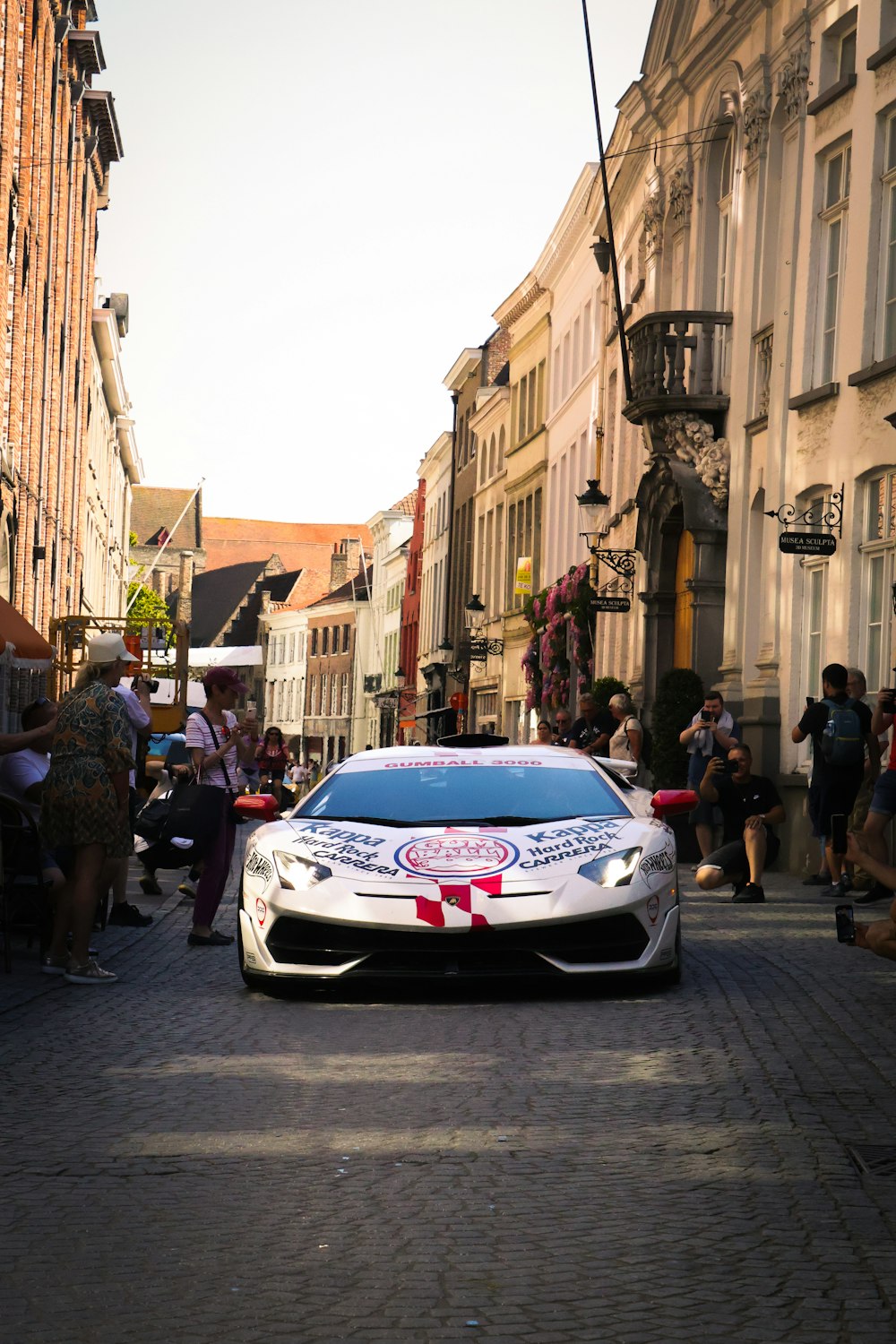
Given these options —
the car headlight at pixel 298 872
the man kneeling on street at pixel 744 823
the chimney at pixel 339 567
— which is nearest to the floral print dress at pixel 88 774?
the car headlight at pixel 298 872

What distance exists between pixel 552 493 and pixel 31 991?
126 ft

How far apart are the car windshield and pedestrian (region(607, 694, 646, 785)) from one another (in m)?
12.4

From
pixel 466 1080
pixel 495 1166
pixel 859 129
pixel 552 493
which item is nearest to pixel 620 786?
pixel 466 1080

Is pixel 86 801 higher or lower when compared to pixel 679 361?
lower

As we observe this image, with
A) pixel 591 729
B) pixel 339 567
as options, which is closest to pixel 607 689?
pixel 591 729

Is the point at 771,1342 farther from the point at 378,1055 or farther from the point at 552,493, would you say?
the point at 552,493

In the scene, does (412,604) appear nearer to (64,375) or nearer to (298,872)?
(64,375)

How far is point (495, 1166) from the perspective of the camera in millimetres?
5770

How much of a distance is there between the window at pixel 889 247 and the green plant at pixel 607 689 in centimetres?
1107

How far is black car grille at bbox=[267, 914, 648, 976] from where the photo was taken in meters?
9.41

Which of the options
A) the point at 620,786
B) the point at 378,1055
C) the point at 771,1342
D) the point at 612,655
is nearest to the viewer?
the point at 771,1342

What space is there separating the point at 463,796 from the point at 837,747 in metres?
6.61

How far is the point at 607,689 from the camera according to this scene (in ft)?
98.8

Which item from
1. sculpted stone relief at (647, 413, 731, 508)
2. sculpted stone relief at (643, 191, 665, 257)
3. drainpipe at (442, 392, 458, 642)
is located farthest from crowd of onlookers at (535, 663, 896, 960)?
drainpipe at (442, 392, 458, 642)
